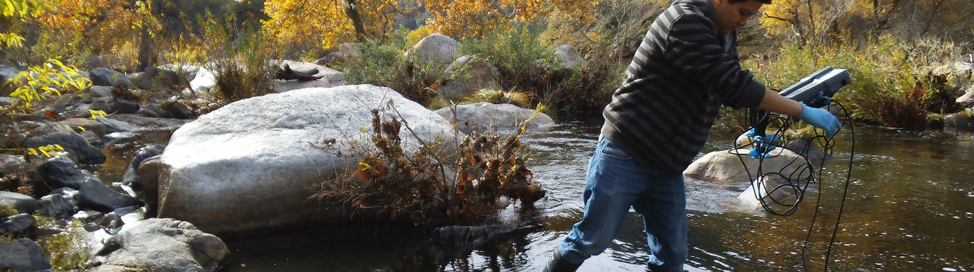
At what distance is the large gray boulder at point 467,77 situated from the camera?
14531 millimetres

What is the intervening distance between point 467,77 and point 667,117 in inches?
466

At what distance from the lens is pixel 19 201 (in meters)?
5.33

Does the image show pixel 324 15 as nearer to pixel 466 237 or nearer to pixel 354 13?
pixel 354 13

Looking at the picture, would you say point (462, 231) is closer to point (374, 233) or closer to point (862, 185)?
point (374, 233)

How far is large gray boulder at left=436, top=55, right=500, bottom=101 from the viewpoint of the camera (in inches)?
572

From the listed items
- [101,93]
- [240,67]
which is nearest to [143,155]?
[240,67]

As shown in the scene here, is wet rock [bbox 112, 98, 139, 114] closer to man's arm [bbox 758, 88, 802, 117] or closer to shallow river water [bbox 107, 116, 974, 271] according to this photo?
shallow river water [bbox 107, 116, 974, 271]

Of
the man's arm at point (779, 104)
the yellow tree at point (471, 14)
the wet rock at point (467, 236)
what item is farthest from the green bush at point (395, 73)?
the yellow tree at point (471, 14)

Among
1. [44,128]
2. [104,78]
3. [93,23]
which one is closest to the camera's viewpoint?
[44,128]

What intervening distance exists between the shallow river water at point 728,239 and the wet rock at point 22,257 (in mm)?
944

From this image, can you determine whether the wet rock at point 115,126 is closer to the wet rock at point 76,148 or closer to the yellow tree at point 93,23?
the wet rock at point 76,148

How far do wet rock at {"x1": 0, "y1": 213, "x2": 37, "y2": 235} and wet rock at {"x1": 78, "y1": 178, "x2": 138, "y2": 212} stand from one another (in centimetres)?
80

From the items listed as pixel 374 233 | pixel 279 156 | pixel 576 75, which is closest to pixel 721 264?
pixel 374 233

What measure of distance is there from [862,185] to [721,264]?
3.12m
